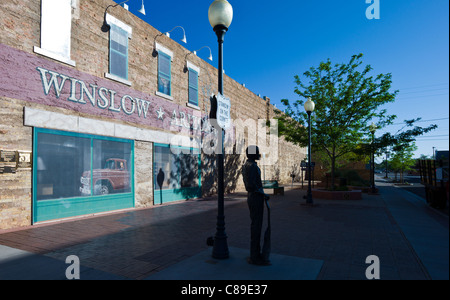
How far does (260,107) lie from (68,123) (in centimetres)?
1791

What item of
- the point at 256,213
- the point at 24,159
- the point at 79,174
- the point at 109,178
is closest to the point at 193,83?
the point at 109,178

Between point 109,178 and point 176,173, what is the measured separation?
403cm

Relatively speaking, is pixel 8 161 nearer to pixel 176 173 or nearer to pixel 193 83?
pixel 176 173

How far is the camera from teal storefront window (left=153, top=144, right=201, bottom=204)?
1287 centimetres

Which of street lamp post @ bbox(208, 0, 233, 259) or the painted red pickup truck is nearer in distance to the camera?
street lamp post @ bbox(208, 0, 233, 259)

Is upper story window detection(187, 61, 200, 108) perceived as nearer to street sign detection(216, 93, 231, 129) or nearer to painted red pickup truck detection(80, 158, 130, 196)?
painted red pickup truck detection(80, 158, 130, 196)

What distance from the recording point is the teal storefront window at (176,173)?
12866 mm

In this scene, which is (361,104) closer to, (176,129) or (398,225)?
(398,225)

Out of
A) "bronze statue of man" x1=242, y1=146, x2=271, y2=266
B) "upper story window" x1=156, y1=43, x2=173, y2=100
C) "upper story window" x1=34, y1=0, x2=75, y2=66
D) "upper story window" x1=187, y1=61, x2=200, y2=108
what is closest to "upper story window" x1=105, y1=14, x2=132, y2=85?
"upper story window" x1=34, y1=0, x2=75, y2=66

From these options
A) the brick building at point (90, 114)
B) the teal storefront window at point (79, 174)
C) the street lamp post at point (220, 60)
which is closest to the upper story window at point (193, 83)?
the brick building at point (90, 114)

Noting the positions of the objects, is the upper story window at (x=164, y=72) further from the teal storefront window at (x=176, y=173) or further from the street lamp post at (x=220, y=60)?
the street lamp post at (x=220, y=60)

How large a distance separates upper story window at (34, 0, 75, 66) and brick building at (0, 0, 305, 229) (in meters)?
0.03

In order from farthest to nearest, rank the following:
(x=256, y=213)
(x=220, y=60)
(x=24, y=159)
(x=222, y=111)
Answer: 1. (x=24, y=159)
2. (x=220, y=60)
3. (x=222, y=111)
4. (x=256, y=213)

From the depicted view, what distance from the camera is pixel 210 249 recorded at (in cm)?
570
